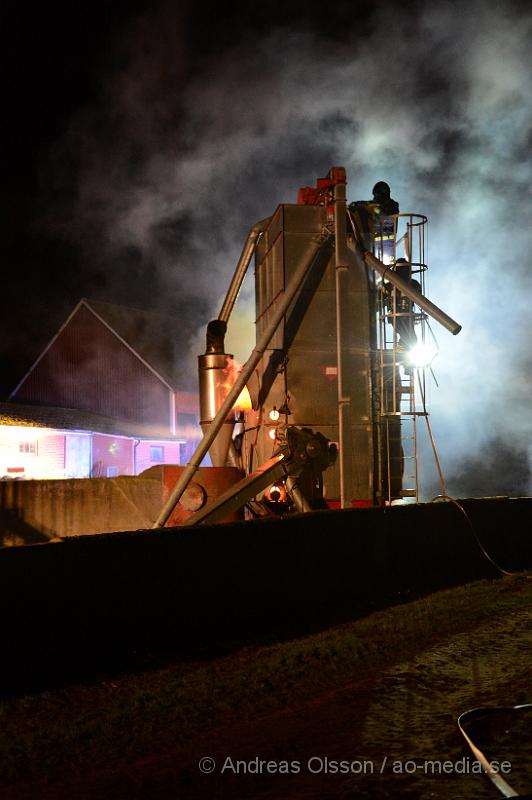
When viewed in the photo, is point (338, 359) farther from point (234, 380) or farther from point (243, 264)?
point (243, 264)

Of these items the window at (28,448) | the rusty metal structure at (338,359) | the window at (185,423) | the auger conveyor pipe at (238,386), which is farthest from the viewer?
the window at (185,423)

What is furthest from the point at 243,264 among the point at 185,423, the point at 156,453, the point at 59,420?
the point at 185,423

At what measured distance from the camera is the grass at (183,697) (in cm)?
513

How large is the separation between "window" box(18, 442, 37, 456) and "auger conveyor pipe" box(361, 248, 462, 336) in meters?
14.0

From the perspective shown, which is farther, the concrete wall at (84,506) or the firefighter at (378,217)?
the concrete wall at (84,506)

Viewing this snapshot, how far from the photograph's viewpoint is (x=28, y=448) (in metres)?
24.6

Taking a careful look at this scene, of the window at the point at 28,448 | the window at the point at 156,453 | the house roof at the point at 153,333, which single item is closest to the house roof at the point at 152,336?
the house roof at the point at 153,333

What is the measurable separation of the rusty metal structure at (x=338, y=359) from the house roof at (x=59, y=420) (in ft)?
32.5

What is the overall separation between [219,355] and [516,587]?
8.06 metres

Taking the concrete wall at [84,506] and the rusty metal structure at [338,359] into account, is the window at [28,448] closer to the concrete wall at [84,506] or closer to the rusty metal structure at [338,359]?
the concrete wall at [84,506]

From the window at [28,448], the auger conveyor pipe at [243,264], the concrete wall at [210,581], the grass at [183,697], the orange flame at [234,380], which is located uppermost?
the auger conveyor pipe at [243,264]

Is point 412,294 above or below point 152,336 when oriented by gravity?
below

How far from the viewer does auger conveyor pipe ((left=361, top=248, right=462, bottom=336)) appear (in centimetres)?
1368

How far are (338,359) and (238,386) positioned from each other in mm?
2189
